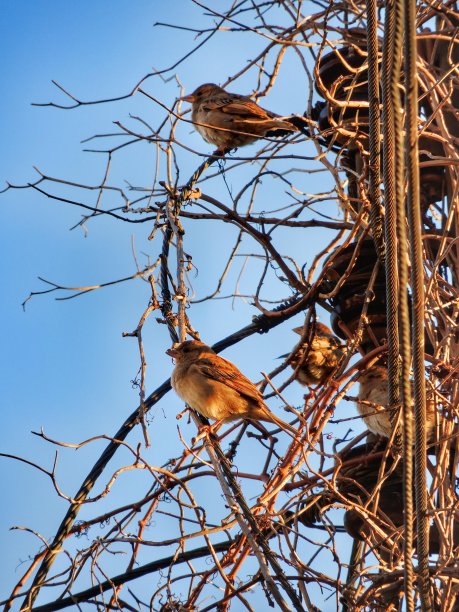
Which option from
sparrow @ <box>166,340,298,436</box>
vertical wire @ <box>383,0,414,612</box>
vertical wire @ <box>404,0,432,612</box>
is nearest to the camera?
vertical wire @ <box>404,0,432,612</box>

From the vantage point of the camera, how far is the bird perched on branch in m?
6.54

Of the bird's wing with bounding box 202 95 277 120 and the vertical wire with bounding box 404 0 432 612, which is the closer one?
the vertical wire with bounding box 404 0 432 612

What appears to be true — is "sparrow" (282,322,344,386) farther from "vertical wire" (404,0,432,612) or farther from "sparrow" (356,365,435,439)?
"vertical wire" (404,0,432,612)

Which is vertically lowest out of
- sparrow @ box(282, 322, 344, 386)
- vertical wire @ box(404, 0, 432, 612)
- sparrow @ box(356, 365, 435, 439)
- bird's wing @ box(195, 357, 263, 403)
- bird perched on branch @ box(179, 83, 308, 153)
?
vertical wire @ box(404, 0, 432, 612)

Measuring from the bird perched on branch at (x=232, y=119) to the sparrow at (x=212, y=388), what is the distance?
5.80ft

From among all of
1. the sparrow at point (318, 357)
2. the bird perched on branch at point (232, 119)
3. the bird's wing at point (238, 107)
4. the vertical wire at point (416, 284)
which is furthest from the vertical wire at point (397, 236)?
the bird's wing at point (238, 107)

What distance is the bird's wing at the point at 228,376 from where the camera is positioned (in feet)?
17.6

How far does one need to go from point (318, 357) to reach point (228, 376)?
31.3 inches

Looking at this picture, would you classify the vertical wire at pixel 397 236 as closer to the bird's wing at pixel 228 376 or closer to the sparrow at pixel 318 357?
Result: the bird's wing at pixel 228 376

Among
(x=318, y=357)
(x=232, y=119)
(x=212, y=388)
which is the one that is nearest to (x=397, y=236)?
(x=212, y=388)

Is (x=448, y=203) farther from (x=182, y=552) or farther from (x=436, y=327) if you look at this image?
(x=182, y=552)

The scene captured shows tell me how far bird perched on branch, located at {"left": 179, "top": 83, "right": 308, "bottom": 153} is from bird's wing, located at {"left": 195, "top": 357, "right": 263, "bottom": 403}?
1.74 meters

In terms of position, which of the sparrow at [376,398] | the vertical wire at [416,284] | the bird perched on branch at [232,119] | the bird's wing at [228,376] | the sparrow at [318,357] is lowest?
the vertical wire at [416,284]

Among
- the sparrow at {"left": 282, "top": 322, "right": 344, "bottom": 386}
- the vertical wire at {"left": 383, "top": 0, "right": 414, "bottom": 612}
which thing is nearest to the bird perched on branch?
the sparrow at {"left": 282, "top": 322, "right": 344, "bottom": 386}
